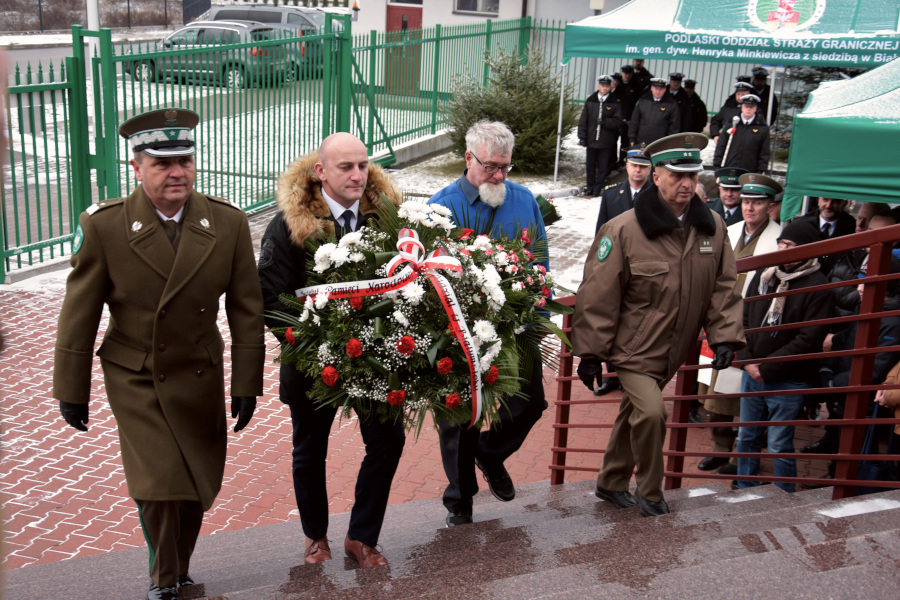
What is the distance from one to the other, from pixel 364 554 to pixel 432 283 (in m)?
1.22

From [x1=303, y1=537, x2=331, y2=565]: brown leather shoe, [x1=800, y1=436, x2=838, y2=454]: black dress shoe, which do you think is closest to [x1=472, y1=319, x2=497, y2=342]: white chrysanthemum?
[x1=303, y1=537, x2=331, y2=565]: brown leather shoe

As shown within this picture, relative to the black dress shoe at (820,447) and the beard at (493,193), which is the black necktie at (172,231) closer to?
the beard at (493,193)

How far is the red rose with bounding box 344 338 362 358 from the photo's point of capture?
3410 millimetres

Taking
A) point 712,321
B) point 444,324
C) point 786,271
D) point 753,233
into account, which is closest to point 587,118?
point 753,233

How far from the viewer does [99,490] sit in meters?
5.42

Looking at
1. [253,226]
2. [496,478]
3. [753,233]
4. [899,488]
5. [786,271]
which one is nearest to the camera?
[899,488]

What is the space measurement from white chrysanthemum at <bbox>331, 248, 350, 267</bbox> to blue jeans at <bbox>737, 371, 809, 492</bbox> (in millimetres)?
2805

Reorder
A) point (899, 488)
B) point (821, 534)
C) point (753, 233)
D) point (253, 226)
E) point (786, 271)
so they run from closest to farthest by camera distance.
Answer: point (821, 534), point (899, 488), point (786, 271), point (753, 233), point (253, 226)

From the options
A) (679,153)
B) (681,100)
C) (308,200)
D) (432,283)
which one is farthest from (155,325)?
(681,100)

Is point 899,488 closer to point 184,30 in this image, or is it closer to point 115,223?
point 115,223

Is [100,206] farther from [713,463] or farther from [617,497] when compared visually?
[713,463]

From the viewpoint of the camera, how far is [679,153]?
14.3 feet

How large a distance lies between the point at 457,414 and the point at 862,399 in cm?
207

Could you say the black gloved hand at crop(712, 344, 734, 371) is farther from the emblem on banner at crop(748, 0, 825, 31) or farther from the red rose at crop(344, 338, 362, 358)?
the emblem on banner at crop(748, 0, 825, 31)
